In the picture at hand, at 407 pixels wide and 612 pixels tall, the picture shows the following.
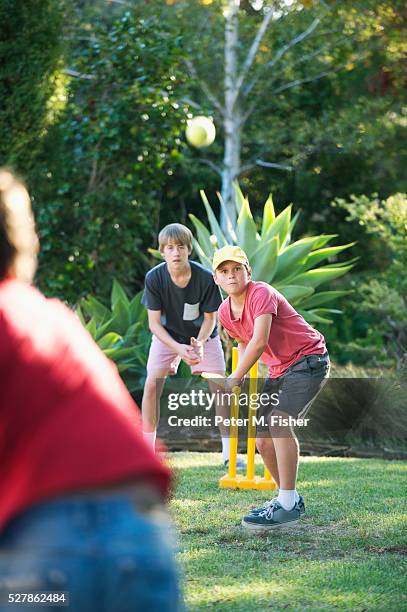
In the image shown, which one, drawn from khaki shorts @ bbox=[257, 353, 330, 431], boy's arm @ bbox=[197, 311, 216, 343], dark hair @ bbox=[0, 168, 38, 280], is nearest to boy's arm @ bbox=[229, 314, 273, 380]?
khaki shorts @ bbox=[257, 353, 330, 431]

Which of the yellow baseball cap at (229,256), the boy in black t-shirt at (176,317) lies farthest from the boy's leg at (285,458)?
the boy in black t-shirt at (176,317)

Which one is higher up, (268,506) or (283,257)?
(268,506)

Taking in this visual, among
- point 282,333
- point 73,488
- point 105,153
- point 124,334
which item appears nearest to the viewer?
point 73,488

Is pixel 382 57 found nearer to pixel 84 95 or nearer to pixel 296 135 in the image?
pixel 296 135

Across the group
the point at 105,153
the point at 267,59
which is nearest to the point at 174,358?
the point at 105,153

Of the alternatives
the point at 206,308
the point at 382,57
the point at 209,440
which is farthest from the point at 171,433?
the point at 382,57

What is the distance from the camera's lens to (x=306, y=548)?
480 centimetres

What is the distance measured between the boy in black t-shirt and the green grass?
0.66 m

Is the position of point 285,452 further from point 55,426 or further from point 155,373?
point 55,426

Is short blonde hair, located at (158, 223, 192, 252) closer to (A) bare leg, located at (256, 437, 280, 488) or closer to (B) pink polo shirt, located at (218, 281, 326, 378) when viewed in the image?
(B) pink polo shirt, located at (218, 281, 326, 378)

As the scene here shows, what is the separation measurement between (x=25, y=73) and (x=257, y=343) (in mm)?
Answer: 6525

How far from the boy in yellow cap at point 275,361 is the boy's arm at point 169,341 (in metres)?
1.37

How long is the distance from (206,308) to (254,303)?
1.97m

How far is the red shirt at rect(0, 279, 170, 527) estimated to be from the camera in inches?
67.7
